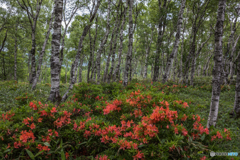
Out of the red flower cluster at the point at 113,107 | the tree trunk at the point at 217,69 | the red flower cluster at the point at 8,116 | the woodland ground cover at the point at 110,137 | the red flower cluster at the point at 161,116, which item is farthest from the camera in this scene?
the tree trunk at the point at 217,69

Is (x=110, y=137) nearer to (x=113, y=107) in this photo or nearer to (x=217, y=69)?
(x=113, y=107)

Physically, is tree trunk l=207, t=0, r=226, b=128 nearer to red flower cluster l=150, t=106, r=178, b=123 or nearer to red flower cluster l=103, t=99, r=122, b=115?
red flower cluster l=150, t=106, r=178, b=123

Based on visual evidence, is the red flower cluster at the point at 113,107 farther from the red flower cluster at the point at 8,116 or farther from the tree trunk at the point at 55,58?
the tree trunk at the point at 55,58

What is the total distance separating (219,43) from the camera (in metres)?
3.81

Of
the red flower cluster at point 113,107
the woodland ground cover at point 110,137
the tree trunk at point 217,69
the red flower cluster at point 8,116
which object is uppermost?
the tree trunk at point 217,69

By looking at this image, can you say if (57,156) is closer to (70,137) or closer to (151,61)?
(70,137)

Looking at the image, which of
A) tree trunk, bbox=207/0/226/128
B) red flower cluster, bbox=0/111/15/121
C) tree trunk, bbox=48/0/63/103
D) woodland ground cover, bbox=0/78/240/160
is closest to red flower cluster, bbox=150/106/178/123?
woodland ground cover, bbox=0/78/240/160

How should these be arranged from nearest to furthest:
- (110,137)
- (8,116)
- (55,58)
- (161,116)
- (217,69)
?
(161,116), (110,137), (8,116), (217,69), (55,58)

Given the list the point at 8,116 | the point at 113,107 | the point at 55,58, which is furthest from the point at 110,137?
the point at 55,58

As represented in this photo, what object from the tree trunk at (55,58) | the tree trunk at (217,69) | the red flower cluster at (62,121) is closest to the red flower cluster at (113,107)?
the red flower cluster at (62,121)

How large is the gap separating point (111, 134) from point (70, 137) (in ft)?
3.02

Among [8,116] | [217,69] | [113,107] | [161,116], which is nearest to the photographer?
[161,116]

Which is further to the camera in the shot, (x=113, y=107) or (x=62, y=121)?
(x=113, y=107)

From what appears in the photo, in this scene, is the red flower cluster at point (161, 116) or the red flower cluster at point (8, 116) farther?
the red flower cluster at point (8, 116)
